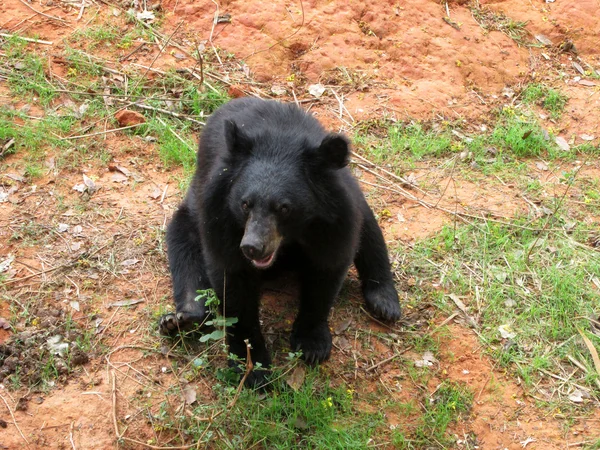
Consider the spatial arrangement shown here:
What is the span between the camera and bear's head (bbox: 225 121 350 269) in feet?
11.4

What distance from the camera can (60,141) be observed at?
571 centimetres

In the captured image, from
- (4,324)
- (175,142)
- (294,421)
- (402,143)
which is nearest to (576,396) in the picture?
(294,421)

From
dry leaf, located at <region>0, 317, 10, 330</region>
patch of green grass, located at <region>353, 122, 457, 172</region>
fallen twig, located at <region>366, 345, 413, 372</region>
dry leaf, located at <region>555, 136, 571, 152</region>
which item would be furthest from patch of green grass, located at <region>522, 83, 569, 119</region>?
dry leaf, located at <region>0, 317, 10, 330</region>

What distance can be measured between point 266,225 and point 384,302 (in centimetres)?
139

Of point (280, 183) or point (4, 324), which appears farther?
point (4, 324)

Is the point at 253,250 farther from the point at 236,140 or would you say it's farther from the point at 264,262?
the point at 236,140

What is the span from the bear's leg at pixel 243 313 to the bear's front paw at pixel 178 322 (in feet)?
0.70

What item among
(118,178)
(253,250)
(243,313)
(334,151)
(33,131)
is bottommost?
(118,178)

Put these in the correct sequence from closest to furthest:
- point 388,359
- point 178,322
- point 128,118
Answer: point 178,322, point 388,359, point 128,118

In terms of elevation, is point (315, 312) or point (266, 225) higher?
point (266, 225)

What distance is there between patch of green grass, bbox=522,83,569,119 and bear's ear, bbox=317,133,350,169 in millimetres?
3966

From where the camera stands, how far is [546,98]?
6.91 m

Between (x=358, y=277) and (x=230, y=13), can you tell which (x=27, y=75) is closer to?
(x=230, y=13)

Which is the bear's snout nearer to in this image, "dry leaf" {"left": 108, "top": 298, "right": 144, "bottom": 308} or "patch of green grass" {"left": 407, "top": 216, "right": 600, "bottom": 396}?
"dry leaf" {"left": 108, "top": 298, "right": 144, "bottom": 308}
